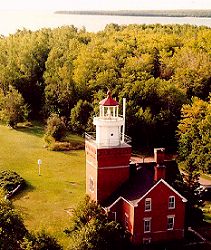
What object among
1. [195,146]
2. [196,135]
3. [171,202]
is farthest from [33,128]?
[171,202]

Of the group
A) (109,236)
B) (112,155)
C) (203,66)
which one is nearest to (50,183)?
(112,155)

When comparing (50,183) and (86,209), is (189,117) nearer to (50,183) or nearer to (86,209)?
(50,183)

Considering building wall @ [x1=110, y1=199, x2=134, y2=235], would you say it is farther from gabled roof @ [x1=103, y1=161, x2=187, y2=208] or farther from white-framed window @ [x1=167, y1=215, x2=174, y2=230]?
white-framed window @ [x1=167, y1=215, x2=174, y2=230]

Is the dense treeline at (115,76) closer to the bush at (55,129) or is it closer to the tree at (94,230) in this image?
the bush at (55,129)

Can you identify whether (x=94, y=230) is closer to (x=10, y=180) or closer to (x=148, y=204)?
(x=148, y=204)

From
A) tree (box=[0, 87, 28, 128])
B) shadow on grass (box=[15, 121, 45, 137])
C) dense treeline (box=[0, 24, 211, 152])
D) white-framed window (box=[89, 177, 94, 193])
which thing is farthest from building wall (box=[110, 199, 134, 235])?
tree (box=[0, 87, 28, 128])
